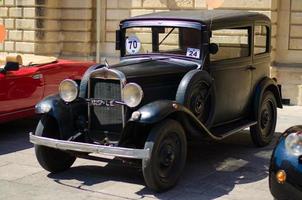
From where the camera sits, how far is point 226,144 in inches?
322

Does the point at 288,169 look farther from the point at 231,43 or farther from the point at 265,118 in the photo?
the point at 265,118

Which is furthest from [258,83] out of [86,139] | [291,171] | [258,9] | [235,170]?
[258,9]

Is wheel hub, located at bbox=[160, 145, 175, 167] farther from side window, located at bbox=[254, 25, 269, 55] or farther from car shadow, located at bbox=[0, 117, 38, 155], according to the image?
car shadow, located at bbox=[0, 117, 38, 155]

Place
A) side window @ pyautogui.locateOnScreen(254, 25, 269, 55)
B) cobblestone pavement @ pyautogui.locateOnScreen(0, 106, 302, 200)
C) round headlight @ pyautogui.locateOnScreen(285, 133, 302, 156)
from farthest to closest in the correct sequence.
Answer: side window @ pyautogui.locateOnScreen(254, 25, 269, 55), cobblestone pavement @ pyautogui.locateOnScreen(0, 106, 302, 200), round headlight @ pyautogui.locateOnScreen(285, 133, 302, 156)

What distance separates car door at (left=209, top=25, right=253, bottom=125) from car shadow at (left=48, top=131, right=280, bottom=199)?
507 mm

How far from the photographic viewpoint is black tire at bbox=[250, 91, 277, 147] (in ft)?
25.8

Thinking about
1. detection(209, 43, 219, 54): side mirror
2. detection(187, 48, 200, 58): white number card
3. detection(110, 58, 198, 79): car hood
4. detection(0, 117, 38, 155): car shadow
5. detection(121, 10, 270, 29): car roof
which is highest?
detection(121, 10, 270, 29): car roof

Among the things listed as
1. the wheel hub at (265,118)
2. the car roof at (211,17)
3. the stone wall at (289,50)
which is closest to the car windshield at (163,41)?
the car roof at (211,17)

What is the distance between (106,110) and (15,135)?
2.94m

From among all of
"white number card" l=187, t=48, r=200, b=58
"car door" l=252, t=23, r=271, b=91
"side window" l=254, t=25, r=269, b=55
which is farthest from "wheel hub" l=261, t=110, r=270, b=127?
"white number card" l=187, t=48, r=200, b=58

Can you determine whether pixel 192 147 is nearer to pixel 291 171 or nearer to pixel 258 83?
pixel 258 83

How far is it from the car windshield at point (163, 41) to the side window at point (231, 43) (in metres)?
0.23

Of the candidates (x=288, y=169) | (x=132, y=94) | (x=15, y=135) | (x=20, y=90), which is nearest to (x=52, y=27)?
(x=15, y=135)

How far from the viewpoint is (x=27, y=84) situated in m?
8.52
